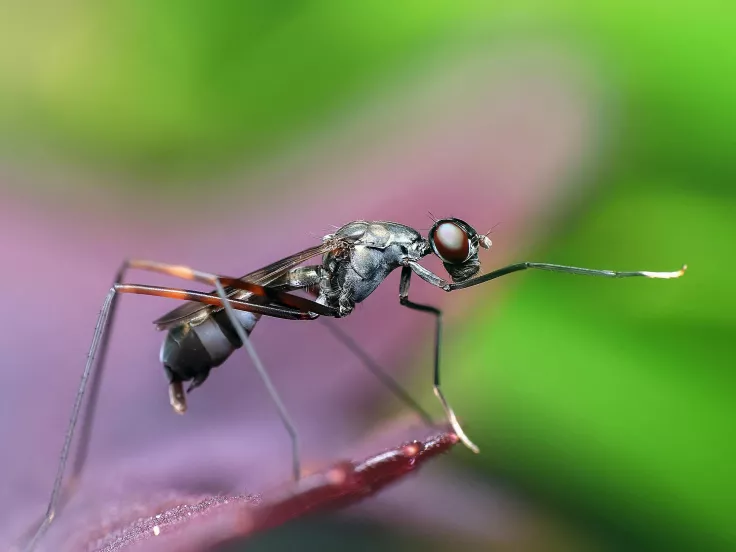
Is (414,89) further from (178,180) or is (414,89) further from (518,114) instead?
(178,180)

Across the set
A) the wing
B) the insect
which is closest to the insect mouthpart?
the insect

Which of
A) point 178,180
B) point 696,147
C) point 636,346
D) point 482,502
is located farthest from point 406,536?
point 178,180

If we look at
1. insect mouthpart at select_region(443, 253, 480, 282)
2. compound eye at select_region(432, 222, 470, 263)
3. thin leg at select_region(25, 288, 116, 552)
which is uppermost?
compound eye at select_region(432, 222, 470, 263)

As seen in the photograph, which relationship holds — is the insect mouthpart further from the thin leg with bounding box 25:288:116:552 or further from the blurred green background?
the thin leg with bounding box 25:288:116:552

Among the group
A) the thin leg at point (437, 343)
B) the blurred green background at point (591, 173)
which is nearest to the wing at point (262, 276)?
the thin leg at point (437, 343)

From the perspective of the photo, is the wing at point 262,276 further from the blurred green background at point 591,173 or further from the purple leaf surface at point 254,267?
the blurred green background at point 591,173

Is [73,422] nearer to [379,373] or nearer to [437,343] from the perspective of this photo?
[379,373]
